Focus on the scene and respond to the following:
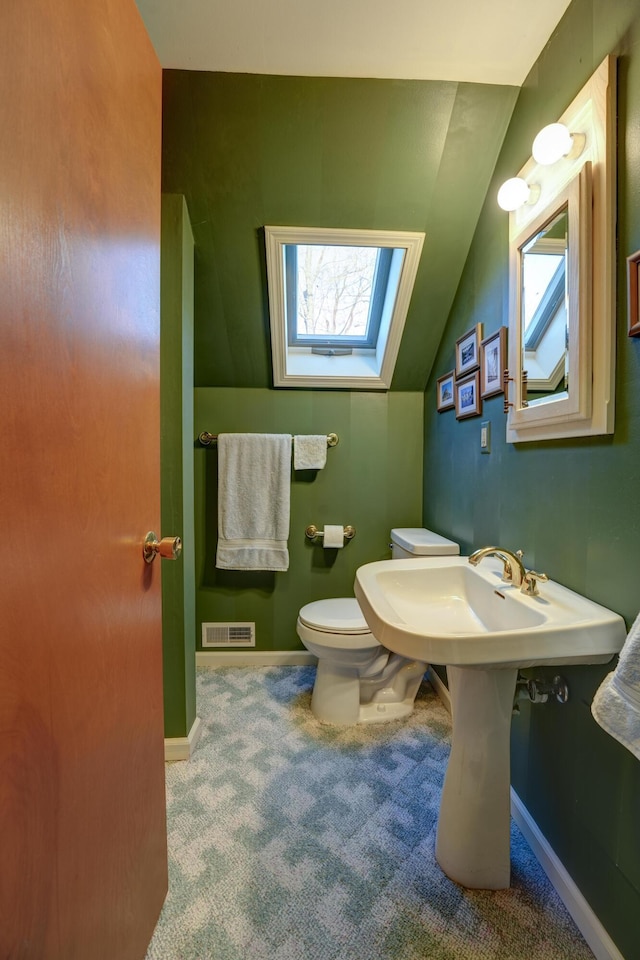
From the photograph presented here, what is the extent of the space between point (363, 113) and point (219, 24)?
478 millimetres

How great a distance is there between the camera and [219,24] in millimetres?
1126

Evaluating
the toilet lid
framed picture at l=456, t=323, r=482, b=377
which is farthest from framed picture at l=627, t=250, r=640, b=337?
the toilet lid

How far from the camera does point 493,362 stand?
1.41m

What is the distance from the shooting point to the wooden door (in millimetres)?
461

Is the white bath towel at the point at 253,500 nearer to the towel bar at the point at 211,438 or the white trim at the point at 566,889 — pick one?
the towel bar at the point at 211,438

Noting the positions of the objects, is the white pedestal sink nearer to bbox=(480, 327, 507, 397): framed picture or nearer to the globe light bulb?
bbox=(480, 327, 507, 397): framed picture

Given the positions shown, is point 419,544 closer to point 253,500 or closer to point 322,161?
point 253,500

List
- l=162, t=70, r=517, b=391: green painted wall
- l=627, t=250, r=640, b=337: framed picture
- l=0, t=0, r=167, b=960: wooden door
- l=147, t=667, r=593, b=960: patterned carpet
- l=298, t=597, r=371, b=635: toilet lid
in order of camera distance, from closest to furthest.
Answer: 1. l=0, t=0, r=167, b=960: wooden door
2. l=627, t=250, r=640, b=337: framed picture
3. l=147, t=667, r=593, b=960: patterned carpet
4. l=162, t=70, r=517, b=391: green painted wall
5. l=298, t=597, r=371, b=635: toilet lid

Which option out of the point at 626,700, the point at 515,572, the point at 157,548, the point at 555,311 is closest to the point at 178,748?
the point at 157,548

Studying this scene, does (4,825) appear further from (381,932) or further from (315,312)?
(315,312)

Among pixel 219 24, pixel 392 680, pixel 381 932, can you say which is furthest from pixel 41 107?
pixel 392 680

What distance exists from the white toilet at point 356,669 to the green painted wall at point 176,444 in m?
0.53

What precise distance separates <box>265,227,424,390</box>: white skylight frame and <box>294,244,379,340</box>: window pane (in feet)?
0.38

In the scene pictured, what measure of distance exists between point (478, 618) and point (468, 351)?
1.05m
